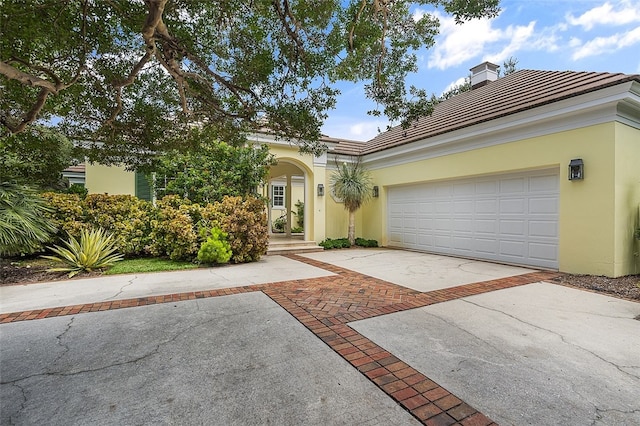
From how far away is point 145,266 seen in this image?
685cm

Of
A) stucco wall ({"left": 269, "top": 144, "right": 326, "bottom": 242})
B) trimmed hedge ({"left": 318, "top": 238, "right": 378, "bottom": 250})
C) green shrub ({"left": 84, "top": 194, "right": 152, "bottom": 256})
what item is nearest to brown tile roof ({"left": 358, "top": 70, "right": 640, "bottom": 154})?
stucco wall ({"left": 269, "top": 144, "right": 326, "bottom": 242})

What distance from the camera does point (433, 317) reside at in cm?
381

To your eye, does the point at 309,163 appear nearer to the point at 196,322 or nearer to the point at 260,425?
the point at 196,322

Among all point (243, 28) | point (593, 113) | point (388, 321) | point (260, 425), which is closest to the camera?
point (260, 425)

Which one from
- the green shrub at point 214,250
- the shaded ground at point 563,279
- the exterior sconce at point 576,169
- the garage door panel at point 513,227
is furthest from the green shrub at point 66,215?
the exterior sconce at point 576,169

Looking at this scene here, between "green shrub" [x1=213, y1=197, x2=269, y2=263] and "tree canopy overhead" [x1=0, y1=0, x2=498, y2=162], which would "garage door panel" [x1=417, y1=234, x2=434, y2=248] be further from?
"tree canopy overhead" [x1=0, y1=0, x2=498, y2=162]

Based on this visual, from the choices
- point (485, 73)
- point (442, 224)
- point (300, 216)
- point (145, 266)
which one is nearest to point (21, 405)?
point (145, 266)

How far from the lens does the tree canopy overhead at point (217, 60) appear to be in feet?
14.3

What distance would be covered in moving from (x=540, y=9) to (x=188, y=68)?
249 inches

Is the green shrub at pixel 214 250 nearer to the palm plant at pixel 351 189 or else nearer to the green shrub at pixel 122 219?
the green shrub at pixel 122 219

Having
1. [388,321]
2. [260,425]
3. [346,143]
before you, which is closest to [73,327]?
[260,425]

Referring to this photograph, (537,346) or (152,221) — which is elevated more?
(152,221)

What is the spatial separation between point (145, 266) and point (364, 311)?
17.6ft

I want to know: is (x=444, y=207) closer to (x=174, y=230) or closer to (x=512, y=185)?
(x=512, y=185)
